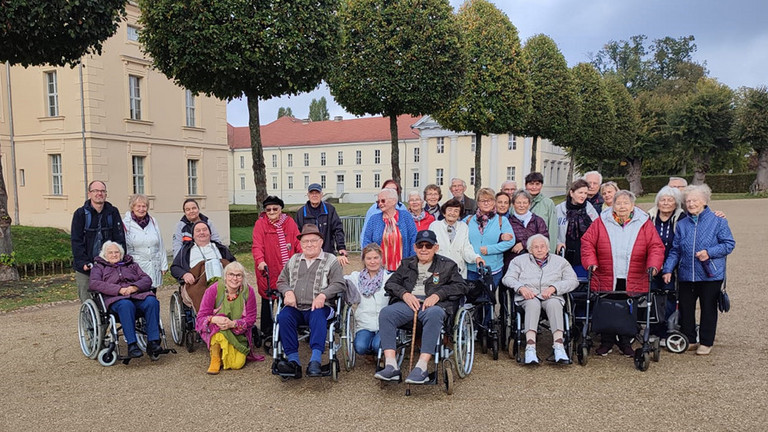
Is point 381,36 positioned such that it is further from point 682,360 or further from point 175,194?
point 175,194

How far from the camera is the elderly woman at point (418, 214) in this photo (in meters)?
5.86

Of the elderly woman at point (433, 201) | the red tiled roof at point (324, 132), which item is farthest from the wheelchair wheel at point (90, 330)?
the red tiled roof at point (324, 132)

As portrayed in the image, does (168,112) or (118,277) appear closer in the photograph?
(118,277)

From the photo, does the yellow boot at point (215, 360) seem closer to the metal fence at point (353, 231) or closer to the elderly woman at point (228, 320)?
the elderly woman at point (228, 320)

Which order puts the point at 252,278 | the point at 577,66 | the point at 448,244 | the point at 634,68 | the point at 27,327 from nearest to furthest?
the point at 448,244 < the point at 27,327 < the point at 252,278 < the point at 577,66 < the point at 634,68

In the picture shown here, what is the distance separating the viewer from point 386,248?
5504 millimetres

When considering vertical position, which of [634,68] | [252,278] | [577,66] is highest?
[634,68]

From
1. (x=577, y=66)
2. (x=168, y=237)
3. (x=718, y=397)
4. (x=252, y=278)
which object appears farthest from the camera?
(x=577, y=66)

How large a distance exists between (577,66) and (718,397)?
88.3ft

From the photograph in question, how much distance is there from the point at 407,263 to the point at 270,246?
1561 millimetres

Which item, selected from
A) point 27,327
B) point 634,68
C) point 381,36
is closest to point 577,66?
point 381,36

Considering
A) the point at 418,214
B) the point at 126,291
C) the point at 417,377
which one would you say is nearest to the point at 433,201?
the point at 418,214

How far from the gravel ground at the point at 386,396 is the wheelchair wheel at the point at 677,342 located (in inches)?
6.0

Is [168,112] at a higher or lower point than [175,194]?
higher
